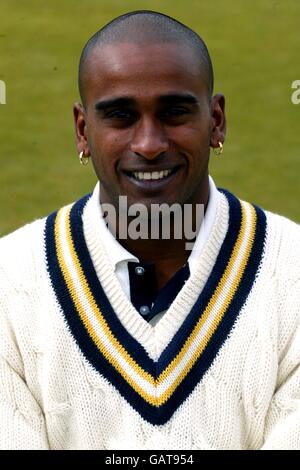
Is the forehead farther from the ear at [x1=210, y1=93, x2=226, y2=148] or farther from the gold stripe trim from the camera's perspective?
the gold stripe trim

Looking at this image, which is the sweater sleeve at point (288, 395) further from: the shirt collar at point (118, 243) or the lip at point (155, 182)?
the lip at point (155, 182)

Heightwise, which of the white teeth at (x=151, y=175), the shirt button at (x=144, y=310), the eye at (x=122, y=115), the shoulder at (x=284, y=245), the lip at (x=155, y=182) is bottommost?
the shirt button at (x=144, y=310)

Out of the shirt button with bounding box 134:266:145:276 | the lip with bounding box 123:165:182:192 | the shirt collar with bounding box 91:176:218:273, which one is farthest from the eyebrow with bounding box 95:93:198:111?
the shirt button with bounding box 134:266:145:276

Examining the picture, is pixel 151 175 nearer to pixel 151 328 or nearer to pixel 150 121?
pixel 150 121

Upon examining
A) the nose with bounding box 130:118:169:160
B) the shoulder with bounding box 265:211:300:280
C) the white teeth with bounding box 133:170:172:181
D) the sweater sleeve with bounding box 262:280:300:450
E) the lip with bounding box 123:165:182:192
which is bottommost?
the sweater sleeve with bounding box 262:280:300:450

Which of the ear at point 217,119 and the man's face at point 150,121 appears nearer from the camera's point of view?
the man's face at point 150,121

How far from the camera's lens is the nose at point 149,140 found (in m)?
2.54

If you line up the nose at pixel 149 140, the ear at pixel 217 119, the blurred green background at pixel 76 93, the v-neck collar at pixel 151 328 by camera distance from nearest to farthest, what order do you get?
the nose at pixel 149 140 < the v-neck collar at pixel 151 328 < the ear at pixel 217 119 < the blurred green background at pixel 76 93

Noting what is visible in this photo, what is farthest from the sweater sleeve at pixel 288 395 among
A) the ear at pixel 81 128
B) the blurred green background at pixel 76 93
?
the blurred green background at pixel 76 93

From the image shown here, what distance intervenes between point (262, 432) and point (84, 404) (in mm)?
405

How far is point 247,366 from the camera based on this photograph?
2.65 m

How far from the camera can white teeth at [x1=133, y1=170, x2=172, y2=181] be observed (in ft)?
8.48

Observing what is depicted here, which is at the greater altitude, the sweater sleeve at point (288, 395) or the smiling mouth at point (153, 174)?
the smiling mouth at point (153, 174)

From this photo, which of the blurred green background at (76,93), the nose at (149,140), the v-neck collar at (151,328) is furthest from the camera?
the blurred green background at (76,93)
